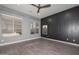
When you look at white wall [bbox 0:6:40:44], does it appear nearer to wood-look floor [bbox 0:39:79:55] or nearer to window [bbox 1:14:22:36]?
window [bbox 1:14:22:36]

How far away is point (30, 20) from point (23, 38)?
1.97 metres

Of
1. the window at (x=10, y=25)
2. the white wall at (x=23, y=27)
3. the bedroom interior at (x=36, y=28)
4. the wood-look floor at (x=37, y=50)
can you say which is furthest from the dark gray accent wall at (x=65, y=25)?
the window at (x=10, y=25)

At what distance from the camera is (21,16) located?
532 centimetres

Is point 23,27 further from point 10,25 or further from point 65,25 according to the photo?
point 65,25

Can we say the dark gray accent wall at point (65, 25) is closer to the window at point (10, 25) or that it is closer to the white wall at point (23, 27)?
the white wall at point (23, 27)

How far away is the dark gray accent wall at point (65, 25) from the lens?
433 centimetres

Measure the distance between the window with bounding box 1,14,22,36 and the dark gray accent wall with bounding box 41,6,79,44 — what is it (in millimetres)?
3099

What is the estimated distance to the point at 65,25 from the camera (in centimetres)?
501

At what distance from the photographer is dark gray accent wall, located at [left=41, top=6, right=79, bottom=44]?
170 inches

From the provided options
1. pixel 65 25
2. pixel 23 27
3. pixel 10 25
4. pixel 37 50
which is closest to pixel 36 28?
pixel 23 27

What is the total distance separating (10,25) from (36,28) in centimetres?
309

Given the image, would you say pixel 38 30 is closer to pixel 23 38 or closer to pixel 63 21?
Answer: pixel 23 38

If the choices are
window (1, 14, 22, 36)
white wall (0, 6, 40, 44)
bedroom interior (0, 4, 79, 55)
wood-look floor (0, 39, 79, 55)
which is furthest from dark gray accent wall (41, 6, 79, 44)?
window (1, 14, 22, 36)
